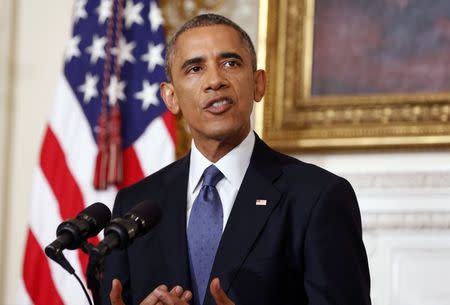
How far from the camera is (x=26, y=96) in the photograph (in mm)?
4312

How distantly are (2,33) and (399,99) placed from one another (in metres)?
2.07

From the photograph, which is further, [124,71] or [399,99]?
[124,71]

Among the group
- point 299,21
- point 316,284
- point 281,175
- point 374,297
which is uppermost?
point 299,21

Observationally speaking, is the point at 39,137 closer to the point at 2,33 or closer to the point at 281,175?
the point at 2,33

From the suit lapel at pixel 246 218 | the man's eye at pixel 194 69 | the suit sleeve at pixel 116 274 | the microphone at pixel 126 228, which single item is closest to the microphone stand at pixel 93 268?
the microphone at pixel 126 228

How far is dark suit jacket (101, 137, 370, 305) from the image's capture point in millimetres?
2137

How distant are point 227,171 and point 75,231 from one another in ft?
2.08

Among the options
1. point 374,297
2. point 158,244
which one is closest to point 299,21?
point 374,297

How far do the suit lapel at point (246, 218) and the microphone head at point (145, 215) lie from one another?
30cm

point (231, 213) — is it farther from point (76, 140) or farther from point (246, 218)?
point (76, 140)

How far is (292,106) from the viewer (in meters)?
3.76

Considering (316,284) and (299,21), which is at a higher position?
(299,21)

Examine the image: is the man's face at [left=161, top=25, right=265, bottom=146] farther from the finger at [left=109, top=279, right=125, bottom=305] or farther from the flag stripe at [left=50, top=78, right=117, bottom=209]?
the flag stripe at [left=50, top=78, right=117, bottom=209]

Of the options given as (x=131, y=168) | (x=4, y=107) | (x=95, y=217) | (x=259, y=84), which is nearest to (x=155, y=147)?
(x=131, y=168)
